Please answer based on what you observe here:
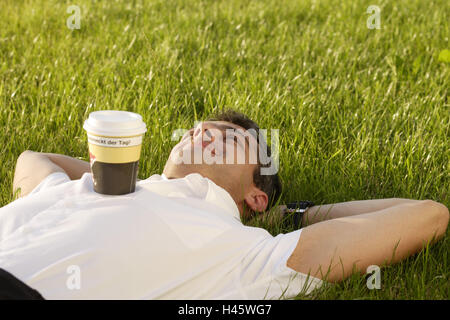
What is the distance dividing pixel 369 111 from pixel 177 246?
1838 millimetres

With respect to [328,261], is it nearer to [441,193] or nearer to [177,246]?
[177,246]

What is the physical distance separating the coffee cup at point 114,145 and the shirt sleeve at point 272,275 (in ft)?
1.48

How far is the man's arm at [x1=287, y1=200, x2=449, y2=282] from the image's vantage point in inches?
79.4

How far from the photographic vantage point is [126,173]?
1.90 metres

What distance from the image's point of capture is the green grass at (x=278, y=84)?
9.32 ft

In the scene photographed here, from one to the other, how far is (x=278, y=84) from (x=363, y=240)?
1.80m

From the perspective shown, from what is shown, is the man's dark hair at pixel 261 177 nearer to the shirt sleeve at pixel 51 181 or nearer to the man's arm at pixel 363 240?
the man's arm at pixel 363 240

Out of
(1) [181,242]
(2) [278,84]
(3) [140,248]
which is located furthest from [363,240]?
(2) [278,84]

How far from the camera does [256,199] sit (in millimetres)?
2438

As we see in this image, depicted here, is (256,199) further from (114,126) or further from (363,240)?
(114,126)

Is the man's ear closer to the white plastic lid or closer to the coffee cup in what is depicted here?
the coffee cup

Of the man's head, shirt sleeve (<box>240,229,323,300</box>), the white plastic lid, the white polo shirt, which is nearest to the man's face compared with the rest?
the man's head

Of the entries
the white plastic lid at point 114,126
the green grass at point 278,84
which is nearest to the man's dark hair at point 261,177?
the green grass at point 278,84
